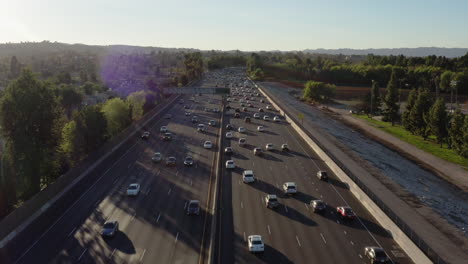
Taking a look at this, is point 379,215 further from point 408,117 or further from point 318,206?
point 408,117

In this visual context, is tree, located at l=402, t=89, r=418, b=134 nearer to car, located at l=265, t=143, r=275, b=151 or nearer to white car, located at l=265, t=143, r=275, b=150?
car, located at l=265, t=143, r=275, b=151

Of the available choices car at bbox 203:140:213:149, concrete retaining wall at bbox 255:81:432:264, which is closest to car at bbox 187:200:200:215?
concrete retaining wall at bbox 255:81:432:264

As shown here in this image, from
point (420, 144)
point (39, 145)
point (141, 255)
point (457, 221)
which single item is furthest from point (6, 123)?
point (420, 144)

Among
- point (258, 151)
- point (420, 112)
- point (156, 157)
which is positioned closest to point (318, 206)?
point (258, 151)

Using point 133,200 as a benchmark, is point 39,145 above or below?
above

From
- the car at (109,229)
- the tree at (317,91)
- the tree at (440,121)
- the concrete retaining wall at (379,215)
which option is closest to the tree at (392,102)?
the tree at (440,121)

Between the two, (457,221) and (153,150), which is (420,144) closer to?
(457,221)
